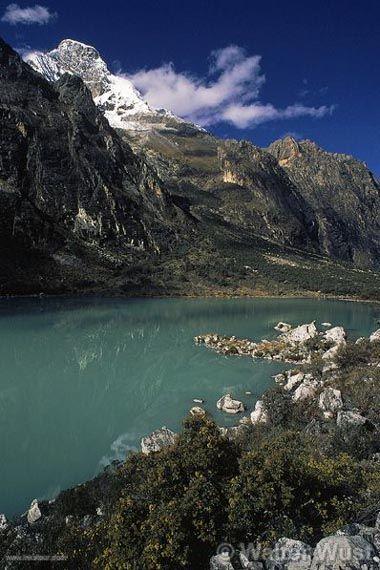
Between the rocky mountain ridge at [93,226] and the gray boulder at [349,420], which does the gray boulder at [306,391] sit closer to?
the gray boulder at [349,420]

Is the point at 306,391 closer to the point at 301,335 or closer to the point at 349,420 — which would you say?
the point at 349,420

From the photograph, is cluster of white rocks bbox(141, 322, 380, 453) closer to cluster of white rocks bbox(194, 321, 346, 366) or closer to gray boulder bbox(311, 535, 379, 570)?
cluster of white rocks bbox(194, 321, 346, 366)

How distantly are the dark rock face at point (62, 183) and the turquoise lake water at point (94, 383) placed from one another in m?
62.4

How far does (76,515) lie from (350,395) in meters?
16.8

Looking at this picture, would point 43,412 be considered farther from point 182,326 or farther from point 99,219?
→ point 99,219

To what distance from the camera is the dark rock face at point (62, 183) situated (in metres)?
136

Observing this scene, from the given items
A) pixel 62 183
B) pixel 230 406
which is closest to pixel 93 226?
pixel 62 183

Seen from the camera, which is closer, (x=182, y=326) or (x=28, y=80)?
(x=182, y=326)

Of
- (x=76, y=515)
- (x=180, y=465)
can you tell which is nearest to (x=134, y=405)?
(x=76, y=515)

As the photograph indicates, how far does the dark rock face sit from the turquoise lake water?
62.4 meters

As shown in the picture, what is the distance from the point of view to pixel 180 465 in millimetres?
11438

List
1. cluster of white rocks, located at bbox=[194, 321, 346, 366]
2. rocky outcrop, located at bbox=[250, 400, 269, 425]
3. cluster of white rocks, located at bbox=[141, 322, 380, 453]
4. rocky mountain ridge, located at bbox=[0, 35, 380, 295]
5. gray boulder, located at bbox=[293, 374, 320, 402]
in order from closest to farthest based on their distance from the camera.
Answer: cluster of white rocks, located at bbox=[141, 322, 380, 453], rocky outcrop, located at bbox=[250, 400, 269, 425], gray boulder, located at bbox=[293, 374, 320, 402], cluster of white rocks, located at bbox=[194, 321, 346, 366], rocky mountain ridge, located at bbox=[0, 35, 380, 295]

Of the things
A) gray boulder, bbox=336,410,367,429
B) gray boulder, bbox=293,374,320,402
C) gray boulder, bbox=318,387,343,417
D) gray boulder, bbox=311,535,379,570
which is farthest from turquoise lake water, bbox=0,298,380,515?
gray boulder, bbox=311,535,379,570

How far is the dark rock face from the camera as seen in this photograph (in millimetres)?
136375
